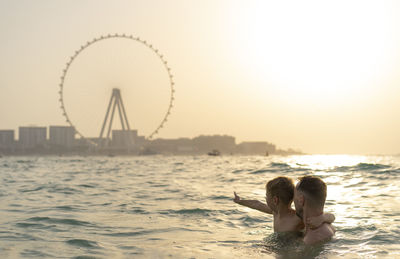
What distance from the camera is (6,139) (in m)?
179

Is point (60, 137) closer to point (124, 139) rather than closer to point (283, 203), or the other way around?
point (124, 139)

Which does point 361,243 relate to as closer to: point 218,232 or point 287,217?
point 287,217

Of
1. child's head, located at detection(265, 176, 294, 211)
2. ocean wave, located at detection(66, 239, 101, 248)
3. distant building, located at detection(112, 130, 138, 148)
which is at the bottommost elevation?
ocean wave, located at detection(66, 239, 101, 248)

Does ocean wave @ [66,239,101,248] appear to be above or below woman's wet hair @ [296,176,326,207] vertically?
below

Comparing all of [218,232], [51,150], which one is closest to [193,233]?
[218,232]

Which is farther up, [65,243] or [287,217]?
→ [287,217]

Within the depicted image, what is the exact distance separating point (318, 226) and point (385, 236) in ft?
4.72

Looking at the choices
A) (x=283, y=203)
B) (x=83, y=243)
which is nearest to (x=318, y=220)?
(x=283, y=203)

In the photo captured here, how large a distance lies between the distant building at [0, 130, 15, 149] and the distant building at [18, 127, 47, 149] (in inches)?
133

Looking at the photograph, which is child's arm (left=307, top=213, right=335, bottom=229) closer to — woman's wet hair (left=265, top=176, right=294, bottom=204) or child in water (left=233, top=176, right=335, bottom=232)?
child in water (left=233, top=176, right=335, bottom=232)

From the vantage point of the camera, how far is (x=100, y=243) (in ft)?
20.0

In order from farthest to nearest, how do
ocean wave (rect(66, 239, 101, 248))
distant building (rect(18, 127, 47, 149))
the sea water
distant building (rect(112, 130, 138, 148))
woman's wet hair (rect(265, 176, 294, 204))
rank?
1. distant building (rect(18, 127, 47, 149))
2. distant building (rect(112, 130, 138, 148))
3. ocean wave (rect(66, 239, 101, 248))
4. woman's wet hair (rect(265, 176, 294, 204))
5. the sea water

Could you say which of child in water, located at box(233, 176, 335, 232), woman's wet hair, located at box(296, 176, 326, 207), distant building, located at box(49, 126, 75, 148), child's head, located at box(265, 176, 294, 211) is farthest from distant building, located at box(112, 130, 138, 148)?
woman's wet hair, located at box(296, 176, 326, 207)

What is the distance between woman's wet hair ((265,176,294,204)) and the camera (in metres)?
5.80
